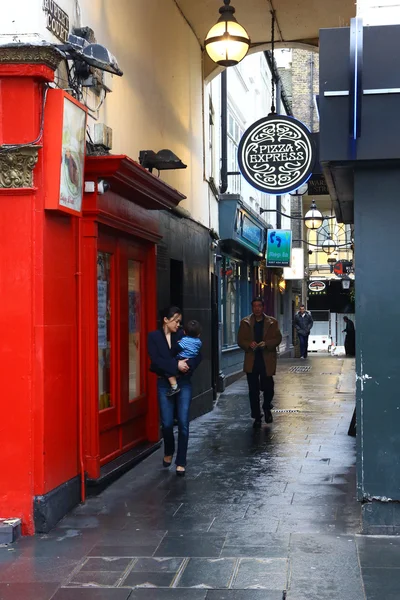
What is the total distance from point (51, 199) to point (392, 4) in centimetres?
320

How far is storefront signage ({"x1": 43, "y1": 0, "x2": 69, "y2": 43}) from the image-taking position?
24.5ft

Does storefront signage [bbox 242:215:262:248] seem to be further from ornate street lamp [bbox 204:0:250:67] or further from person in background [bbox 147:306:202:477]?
person in background [bbox 147:306:202:477]

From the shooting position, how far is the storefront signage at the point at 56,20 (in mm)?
7454

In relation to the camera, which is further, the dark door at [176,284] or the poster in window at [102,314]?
the dark door at [176,284]

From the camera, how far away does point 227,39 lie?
1065 centimetres

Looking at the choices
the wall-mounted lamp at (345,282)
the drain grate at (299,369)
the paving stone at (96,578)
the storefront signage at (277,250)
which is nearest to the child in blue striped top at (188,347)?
the paving stone at (96,578)

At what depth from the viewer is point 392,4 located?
23.2 feet

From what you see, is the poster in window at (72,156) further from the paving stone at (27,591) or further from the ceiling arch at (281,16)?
the ceiling arch at (281,16)

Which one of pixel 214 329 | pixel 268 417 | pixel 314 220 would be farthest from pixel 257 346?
Answer: pixel 314 220

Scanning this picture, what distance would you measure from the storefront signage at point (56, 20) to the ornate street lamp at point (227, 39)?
10.3 ft

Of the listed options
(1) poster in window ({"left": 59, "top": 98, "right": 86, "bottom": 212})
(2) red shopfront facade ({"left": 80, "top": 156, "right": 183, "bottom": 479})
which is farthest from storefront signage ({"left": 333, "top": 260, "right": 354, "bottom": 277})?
(1) poster in window ({"left": 59, "top": 98, "right": 86, "bottom": 212})

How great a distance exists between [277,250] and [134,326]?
1693 centimetres

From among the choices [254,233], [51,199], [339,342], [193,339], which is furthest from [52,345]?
[339,342]

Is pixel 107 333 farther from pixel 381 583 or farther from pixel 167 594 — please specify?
pixel 381 583
